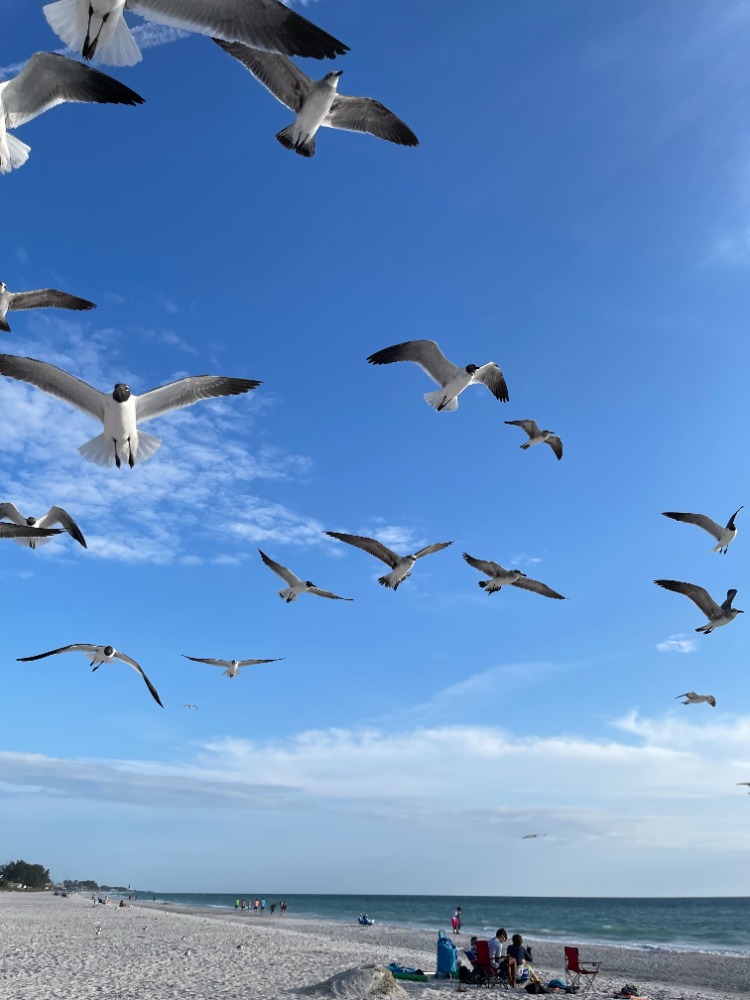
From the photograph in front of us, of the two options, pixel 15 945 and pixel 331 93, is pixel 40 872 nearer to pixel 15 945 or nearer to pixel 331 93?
pixel 15 945

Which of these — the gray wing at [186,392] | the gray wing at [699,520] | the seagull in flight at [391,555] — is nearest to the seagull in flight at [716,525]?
the gray wing at [699,520]

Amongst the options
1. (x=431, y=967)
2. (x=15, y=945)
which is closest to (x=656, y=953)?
(x=431, y=967)

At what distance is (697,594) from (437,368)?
6.82m

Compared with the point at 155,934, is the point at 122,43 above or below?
above

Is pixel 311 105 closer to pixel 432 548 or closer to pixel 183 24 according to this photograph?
pixel 183 24

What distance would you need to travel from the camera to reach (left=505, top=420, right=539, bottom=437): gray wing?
16903mm

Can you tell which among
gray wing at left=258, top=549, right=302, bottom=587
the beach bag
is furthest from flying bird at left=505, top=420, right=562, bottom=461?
the beach bag

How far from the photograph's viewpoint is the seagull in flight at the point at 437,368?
15367 mm

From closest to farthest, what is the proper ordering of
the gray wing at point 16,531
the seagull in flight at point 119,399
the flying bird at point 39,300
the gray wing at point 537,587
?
the gray wing at point 16,531
the seagull in flight at point 119,399
the flying bird at point 39,300
the gray wing at point 537,587

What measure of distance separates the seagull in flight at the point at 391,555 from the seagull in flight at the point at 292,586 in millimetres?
2024

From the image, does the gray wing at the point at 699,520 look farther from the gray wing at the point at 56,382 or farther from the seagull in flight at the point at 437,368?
the gray wing at the point at 56,382

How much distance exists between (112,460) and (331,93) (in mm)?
6038

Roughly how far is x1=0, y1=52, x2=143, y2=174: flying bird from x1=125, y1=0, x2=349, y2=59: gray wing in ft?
5.82

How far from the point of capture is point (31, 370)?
38.5ft
